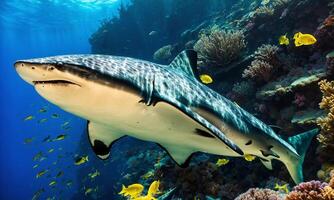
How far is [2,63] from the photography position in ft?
327

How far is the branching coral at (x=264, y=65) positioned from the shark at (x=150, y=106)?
3999mm

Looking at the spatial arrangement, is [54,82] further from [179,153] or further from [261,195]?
[261,195]

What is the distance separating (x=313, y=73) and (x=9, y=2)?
44212 mm

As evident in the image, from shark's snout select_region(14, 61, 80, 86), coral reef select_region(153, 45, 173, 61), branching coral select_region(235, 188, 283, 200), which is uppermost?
shark's snout select_region(14, 61, 80, 86)

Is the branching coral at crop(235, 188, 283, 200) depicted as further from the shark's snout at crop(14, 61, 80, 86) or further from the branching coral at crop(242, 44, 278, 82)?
the branching coral at crop(242, 44, 278, 82)

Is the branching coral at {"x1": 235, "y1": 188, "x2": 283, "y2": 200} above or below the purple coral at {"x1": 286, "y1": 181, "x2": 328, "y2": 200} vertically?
below

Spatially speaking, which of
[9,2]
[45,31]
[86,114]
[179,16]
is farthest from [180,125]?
[45,31]

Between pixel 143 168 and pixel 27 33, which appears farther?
pixel 27 33

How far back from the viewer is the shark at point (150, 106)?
9.43ft

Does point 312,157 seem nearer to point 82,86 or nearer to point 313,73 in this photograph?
point 313,73

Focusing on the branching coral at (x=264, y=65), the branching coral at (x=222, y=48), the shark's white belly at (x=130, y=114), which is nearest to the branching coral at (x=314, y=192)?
the shark's white belly at (x=130, y=114)

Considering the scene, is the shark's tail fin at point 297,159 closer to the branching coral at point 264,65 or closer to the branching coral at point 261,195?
the branching coral at point 261,195

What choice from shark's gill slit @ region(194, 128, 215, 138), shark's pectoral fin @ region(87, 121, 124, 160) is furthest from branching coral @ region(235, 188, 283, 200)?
shark's pectoral fin @ region(87, 121, 124, 160)

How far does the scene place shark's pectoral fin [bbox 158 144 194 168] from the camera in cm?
499
